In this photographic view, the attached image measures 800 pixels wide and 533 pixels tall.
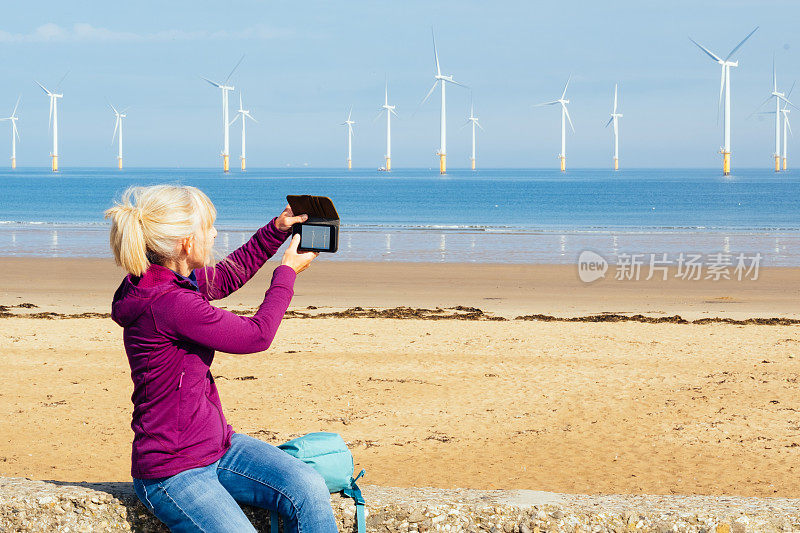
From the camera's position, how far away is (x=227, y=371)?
371 inches

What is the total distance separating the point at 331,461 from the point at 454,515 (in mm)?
495

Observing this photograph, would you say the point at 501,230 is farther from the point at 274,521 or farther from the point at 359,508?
the point at 274,521

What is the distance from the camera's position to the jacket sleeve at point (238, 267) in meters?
3.42

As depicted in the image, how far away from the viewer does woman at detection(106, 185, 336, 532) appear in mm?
2885

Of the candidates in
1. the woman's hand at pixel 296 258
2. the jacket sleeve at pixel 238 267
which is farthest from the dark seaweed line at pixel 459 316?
the woman's hand at pixel 296 258

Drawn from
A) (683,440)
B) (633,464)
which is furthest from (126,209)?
(683,440)

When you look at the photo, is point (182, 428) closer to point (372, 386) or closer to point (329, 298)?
point (372, 386)

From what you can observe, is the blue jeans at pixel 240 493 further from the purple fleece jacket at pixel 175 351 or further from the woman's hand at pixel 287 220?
the woman's hand at pixel 287 220

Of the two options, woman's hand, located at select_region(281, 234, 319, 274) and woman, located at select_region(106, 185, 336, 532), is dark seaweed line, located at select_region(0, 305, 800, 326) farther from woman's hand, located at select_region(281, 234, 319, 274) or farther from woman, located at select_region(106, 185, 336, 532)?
woman, located at select_region(106, 185, 336, 532)

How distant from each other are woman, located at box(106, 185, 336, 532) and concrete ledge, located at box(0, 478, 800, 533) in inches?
12.2

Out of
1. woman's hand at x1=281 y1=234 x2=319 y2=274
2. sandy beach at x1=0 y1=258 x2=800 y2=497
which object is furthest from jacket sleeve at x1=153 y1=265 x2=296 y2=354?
sandy beach at x1=0 y1=258 x2=800 y2=497

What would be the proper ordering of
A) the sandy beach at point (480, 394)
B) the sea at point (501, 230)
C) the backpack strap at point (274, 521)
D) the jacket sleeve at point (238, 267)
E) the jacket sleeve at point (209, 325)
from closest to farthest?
the jacket sleeve at point (209, 325), the backpack strap at point (274, 521), the jacket sleeve at point (238, 267), the sandy beach at point (480, 394), the sea at point (501, 230)

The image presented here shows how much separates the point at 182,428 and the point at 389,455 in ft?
12.5

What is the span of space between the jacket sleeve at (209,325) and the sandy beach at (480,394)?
10.9 ft
